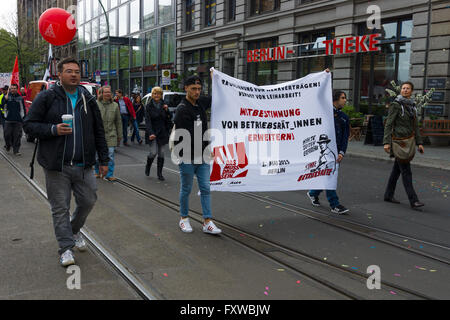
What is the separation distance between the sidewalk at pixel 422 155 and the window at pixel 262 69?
365 inches

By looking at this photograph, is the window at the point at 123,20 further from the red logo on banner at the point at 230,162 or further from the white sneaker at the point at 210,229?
the white sneaker at the point at 210,229

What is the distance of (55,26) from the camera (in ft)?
47.4

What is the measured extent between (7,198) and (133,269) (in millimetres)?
4092

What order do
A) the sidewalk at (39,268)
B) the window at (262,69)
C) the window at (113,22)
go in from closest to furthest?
the sidewalk at (39,268) < the window at (262,69) < the window at (113,22)

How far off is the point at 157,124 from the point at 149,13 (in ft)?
100

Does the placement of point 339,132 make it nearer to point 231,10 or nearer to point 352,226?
point 352,226

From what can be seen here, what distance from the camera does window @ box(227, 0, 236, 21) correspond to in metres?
27.9

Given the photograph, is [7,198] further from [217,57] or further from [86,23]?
[86,23]

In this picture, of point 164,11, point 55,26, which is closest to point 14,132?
point 55,26

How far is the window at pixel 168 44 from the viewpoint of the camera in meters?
34.7

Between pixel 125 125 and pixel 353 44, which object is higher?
pixel 353 44

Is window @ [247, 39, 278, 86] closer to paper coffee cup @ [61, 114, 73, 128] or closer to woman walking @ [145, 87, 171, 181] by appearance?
woman walking @ [145, 87, 171, 181]

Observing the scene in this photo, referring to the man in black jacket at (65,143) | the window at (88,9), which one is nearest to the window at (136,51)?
the window at (88,9)

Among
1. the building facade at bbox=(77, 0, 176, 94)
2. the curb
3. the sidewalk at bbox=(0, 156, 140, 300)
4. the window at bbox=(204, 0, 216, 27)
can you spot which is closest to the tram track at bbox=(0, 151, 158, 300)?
the sidewalk at bbox=(0, 156, 140, 300)
